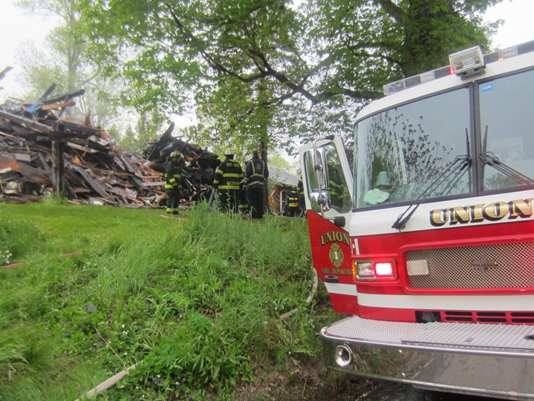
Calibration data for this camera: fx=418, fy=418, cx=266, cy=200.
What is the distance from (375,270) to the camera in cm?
333

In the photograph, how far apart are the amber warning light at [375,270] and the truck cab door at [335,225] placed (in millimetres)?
713

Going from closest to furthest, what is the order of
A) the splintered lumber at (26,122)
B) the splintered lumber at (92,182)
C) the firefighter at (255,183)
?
the firefighter at (255,183)
the splintered lumber at (26,122)
the splintered lumber at (92,182)

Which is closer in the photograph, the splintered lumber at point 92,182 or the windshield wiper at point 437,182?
the windshield wiper at point 437,182

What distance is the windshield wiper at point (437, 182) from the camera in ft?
10.3

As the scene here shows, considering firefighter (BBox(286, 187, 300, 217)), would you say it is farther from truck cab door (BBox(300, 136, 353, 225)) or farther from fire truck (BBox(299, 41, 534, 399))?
fire truck (BBox(299, 41, 534, 399))

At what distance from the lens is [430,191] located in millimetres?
3238

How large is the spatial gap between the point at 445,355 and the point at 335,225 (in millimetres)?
2035

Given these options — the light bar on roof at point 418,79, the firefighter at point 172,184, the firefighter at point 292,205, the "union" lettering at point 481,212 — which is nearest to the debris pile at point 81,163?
the firefighter at point 172,184

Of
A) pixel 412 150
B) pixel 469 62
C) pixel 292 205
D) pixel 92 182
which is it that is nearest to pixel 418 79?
pixel 469 62

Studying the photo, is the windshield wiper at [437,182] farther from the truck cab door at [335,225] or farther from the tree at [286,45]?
the tree at [286,45]

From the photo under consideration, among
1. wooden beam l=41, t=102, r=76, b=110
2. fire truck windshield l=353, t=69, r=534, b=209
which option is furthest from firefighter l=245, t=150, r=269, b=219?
wooden beam l=41, t=102, r=76, b=110

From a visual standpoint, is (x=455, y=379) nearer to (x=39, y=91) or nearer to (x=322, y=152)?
(x=322, y=152)

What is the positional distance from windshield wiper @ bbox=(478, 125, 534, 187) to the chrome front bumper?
0.98 meters

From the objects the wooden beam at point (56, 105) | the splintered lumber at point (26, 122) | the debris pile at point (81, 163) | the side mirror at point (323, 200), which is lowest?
the side mirror at point (323, 200)
